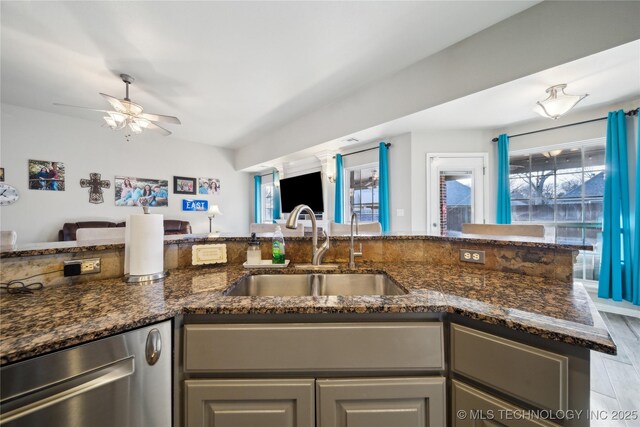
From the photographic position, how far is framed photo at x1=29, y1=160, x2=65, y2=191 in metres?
3.73

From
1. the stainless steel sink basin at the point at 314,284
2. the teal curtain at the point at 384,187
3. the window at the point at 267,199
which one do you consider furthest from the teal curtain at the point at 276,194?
the stainless steel sink basin at the point at 314,284

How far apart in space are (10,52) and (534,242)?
4.64m

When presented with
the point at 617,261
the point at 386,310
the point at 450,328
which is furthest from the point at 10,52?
the point at 617,261

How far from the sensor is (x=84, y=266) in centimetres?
104

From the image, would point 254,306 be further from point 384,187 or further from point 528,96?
point 384,187

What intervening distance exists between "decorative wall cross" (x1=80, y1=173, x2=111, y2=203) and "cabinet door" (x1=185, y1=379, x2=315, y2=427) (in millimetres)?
5100

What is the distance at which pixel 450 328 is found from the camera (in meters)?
0.77

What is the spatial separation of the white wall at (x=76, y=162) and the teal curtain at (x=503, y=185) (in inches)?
215

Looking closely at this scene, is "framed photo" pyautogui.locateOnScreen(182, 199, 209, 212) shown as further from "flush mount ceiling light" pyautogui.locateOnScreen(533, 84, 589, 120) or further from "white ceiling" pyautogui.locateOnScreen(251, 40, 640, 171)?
"flush mount ceiling light" pyautogui.locateOnScreen(533, 84, 589, 120)

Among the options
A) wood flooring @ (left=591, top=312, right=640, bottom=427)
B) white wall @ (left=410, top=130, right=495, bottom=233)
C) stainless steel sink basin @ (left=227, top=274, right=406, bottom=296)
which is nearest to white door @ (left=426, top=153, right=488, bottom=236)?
white wall @ (left=410, top=130, right=495, bottom=233)

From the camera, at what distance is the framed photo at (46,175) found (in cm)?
373

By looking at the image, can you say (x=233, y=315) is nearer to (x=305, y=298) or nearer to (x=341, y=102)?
(x=305, y=298)

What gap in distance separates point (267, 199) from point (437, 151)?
4.33 meters

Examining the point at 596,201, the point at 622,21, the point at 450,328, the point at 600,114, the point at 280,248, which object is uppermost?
the point at 622,21
